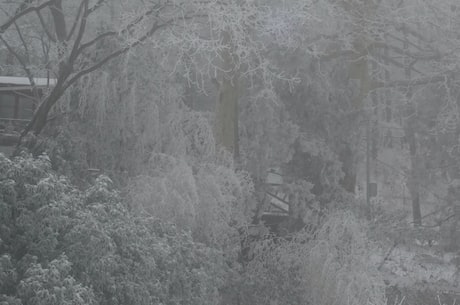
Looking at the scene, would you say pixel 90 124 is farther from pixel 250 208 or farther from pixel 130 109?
pixel 250 208

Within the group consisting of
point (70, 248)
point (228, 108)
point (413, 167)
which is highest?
point (228, 108)

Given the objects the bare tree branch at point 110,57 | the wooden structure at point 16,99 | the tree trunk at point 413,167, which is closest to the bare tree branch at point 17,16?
the bare tree branch at point 110,57

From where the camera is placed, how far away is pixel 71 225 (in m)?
7.25

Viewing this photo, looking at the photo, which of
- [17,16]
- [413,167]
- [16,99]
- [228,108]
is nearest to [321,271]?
[228,108]

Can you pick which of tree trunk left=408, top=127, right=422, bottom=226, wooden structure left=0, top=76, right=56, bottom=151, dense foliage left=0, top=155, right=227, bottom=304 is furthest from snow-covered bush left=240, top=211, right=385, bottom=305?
wooden structure left=0, top=76, right=56, bottom=151

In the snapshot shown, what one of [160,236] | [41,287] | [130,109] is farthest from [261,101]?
[41,287]

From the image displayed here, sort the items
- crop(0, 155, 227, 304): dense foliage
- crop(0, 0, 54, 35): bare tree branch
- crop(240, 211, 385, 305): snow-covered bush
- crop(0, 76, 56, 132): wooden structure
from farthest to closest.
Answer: crop(0, 76, 56, 132): wooden structure < crop(240, 211, 385, 305): snow-covered bush < crop(0, 0, 54, 35): bare tree branch < crop(0, 155, 227, 304): dense foliage

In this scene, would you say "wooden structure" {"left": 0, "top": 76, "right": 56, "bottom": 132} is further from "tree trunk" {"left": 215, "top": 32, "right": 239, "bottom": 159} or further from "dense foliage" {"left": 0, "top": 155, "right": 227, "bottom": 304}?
"dense foliage" {"left": 0, "top": 155, "right": 227, "bottom": 304}

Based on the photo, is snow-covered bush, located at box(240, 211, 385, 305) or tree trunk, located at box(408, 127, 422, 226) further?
tree trunk, located at box(408, 127, 422, 226)

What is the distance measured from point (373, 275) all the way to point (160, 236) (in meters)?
4.64

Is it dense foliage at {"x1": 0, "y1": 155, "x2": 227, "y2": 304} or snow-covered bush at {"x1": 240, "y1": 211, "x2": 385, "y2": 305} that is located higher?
dense foliage at {"x1": 0, "y1": 155, "x2": 227, "y2": 304}

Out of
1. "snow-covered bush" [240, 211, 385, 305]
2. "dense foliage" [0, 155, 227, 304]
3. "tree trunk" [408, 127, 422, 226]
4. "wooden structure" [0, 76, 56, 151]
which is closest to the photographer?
"dense foliage" [0, 155, 227, 304]

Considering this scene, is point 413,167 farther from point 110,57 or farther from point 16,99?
point 16,99

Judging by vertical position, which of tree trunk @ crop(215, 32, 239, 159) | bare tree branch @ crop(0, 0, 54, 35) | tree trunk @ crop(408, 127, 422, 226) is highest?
bare tree branch @ crop(0, 0, 54, 35)
